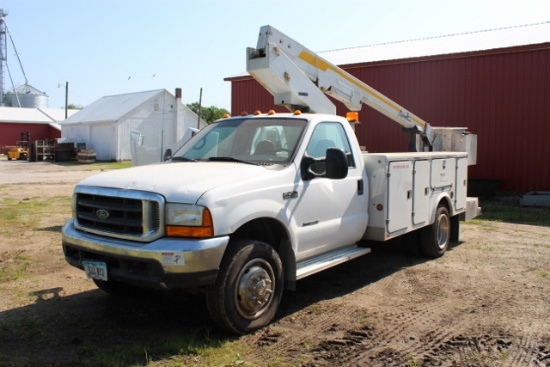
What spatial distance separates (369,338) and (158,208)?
7.19 feet

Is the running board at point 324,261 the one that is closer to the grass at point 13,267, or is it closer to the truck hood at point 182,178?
the truck hood at point 182,178

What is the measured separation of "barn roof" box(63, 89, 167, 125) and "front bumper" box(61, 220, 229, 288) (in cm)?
3574

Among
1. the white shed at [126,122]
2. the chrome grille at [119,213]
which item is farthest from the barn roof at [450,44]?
the white shed at [126,122]

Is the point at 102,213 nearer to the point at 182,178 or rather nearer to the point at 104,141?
the point at 182,178

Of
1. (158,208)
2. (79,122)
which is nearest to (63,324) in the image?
(158,208)

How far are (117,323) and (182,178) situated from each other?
5.24 feet

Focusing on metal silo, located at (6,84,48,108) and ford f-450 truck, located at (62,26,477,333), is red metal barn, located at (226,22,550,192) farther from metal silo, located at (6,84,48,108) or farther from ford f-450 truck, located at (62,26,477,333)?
metal silo, located at (6,84,48,108)

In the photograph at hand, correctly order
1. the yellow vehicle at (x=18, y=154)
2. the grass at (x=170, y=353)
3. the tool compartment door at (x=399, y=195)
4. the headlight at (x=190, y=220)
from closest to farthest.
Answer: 1. the grass at (x=170, y=353)
2. the headlight at (x=190, y=220)
3. the tool compartment door at (x=399, y=195)
4. the yellow vehicle at (x=18, y=154)

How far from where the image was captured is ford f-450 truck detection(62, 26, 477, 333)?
4.23m

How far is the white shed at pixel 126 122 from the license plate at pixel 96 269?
32.1 metres

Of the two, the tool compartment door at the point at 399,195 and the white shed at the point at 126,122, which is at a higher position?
the white shed at the point at 126,122

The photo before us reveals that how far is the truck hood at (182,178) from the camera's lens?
4289 millimetres

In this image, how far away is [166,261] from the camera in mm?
4117

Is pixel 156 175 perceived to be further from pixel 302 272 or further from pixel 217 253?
pixel 302 272
